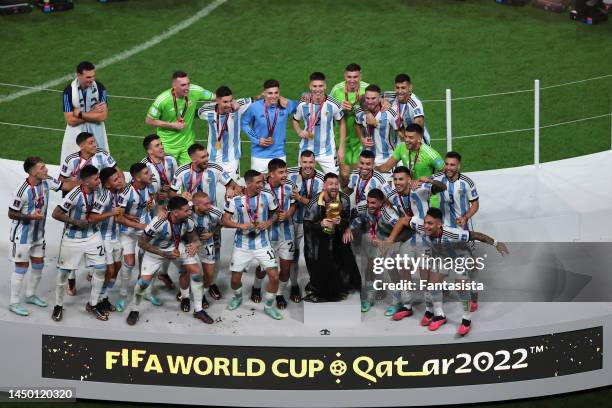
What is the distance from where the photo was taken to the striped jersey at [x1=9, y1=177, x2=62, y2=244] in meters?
13.8

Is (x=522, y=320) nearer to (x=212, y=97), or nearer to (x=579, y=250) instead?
(x=579, y=250)

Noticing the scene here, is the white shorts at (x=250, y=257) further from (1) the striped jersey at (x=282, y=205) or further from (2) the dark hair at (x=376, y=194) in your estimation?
(2) the dark hair at (x=376, y=194)

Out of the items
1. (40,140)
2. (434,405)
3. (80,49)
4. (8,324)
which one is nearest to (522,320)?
(434,405)

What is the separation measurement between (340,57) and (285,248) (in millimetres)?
6069

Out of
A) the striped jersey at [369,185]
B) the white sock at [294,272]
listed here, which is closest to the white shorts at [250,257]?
the white sock at [294,272]

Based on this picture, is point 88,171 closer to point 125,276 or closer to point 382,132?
point 125,276

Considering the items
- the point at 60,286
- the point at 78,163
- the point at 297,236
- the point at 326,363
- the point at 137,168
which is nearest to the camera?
the point at 326,363

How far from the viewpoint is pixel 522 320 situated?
13.6 m

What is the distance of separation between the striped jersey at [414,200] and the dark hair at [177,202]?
187 cm

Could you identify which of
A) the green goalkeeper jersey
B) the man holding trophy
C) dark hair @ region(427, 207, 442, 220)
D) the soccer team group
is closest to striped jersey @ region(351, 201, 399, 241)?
the soccer team group

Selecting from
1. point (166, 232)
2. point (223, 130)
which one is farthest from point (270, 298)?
point (223, 130)

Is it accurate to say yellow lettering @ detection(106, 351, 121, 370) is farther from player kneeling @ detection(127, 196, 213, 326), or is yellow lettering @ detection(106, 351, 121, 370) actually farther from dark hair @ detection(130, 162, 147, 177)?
dark hair @ detection(130, 162, 147, 177)

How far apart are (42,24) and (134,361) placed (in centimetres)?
824

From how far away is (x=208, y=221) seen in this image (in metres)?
13.9
